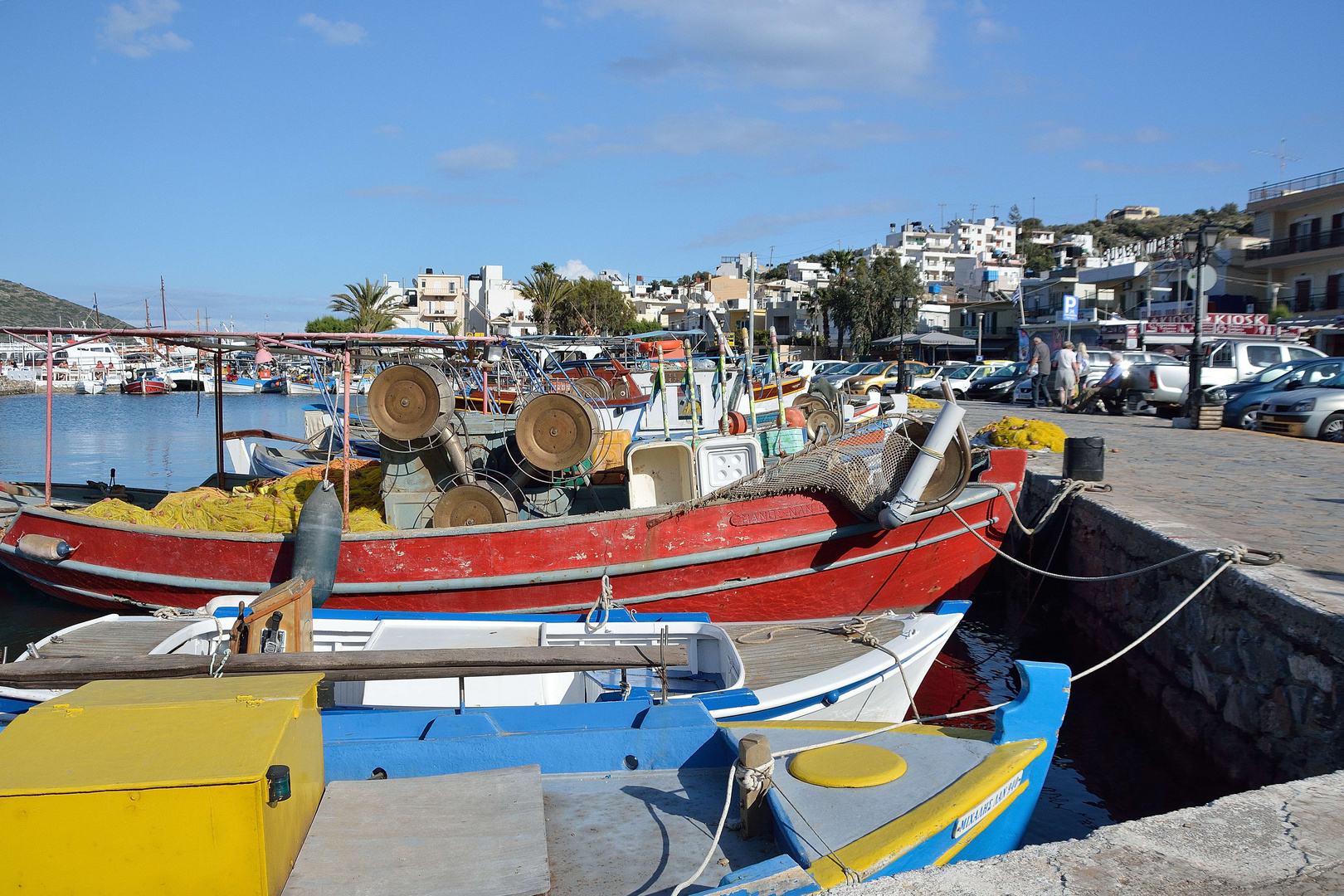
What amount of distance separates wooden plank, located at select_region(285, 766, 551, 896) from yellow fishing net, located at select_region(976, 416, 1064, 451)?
10.9m

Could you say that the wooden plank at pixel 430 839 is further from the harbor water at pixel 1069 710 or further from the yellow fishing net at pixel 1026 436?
the yellow fishing net at pixel 1026 436

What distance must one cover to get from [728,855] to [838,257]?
64859mm

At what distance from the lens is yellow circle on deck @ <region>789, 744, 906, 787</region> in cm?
331

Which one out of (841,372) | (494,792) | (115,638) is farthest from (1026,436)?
(841,372)

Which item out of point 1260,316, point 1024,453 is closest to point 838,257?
point 1260,316

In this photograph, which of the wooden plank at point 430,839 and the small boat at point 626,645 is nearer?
the wooden plank at point 430,839

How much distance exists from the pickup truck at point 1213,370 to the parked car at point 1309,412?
3148 millimetres

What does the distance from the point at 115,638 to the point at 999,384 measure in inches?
1171

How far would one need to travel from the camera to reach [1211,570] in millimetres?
6074

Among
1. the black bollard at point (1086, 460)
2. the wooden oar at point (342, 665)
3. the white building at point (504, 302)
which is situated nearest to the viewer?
the wooden oar at point (342, 665)

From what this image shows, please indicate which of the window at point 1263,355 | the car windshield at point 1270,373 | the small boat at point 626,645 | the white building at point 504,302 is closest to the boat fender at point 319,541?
the small boat at point 626,645

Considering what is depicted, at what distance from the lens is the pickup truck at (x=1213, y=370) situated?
19.7 m

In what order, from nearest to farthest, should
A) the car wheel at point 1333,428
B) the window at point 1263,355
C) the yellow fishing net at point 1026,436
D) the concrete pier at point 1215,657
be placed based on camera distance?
the concrete pier at point 1215,657 → the yellow fishing net at point 1026,436 → the car wheel at point 1333,428 → the window at point 1263,355

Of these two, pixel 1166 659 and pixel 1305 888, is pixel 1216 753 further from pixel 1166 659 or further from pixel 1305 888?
pixel 1305 888
